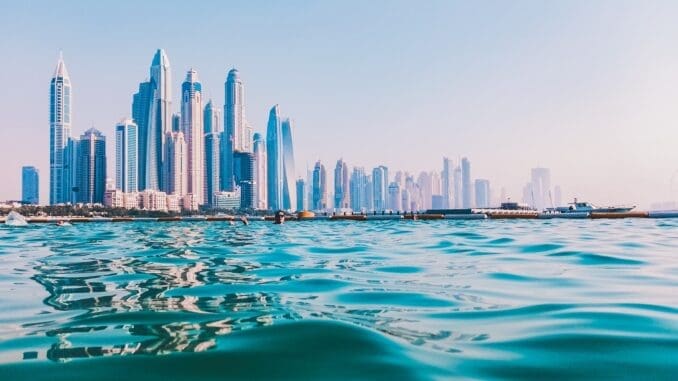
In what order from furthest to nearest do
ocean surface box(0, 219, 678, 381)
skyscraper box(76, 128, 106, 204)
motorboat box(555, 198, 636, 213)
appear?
skyscraper box(76, 128, 106, 204)
motorboat box(555, 198, 636, 213)
ocean surface box(0, 219, 678, 381)

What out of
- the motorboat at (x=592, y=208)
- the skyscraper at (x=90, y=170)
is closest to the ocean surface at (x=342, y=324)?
Result: the motorboat at (x=592, y=208)

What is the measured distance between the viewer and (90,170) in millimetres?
195000

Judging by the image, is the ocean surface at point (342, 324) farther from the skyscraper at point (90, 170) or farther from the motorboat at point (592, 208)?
the skyscraper at point (90, 170)

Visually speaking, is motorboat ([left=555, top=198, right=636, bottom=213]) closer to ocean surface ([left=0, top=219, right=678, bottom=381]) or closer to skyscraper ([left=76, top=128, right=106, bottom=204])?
ocean surface ([left=0, top=219, right=678, bottom=381])

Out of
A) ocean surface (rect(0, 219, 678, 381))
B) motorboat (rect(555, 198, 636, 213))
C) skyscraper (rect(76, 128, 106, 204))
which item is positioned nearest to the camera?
ocean surface (rect(0, 219, 678, 381))

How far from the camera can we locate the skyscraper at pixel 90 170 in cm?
19212

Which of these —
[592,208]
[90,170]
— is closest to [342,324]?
[592,208]

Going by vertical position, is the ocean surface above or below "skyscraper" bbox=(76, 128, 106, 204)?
below

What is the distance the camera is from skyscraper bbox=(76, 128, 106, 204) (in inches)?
7564

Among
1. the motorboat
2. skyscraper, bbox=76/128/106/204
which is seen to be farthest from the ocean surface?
skyscraper, bbox=76/128/106/204

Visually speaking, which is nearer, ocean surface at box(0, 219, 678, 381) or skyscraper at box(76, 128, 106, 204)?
ocean surface at box(0, 219, 678, 381)

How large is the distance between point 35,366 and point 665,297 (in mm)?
6686

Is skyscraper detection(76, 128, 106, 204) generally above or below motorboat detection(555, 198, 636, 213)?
above

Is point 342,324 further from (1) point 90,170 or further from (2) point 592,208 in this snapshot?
(1) point 90,170
